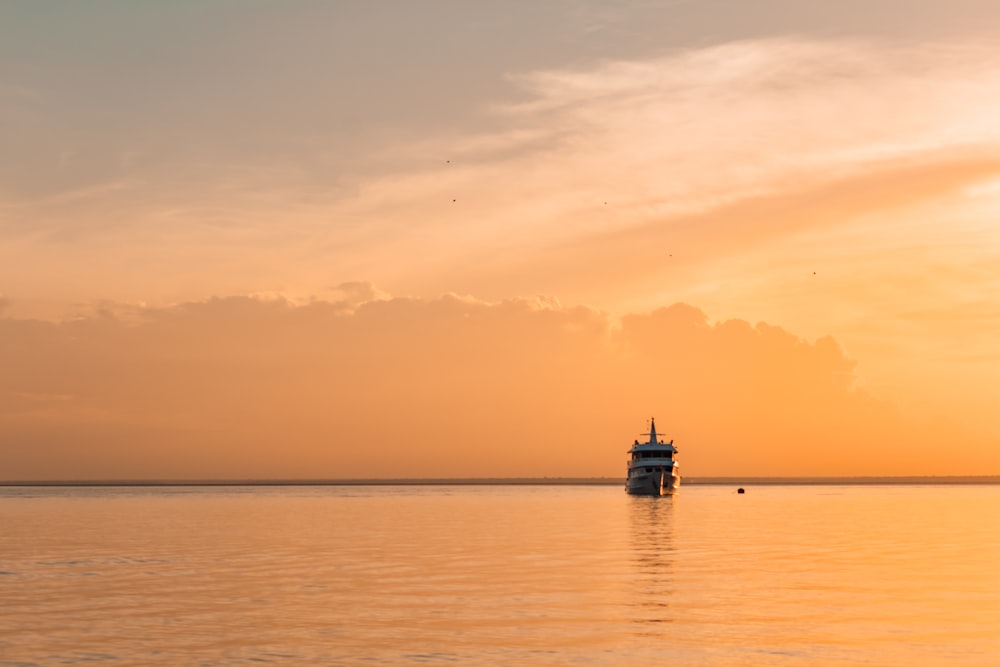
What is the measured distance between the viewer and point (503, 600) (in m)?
42.9

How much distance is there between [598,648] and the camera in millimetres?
32406

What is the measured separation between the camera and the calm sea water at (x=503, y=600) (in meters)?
31.9

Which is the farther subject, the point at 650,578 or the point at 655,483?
the point at 655,483

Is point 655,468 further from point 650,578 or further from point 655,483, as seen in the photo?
point 650,578

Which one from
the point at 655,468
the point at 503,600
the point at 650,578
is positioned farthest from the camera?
the point at 655,468

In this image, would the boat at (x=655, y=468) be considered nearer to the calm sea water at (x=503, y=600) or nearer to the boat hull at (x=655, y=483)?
the boat hull at (x=655, y=483)

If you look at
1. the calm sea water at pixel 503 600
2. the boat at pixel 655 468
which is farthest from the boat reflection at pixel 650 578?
the boat at pixel 655 468

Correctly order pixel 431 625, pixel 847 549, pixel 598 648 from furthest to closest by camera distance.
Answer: pixel 847 549 < pixel 431 625 < pixel 598 648

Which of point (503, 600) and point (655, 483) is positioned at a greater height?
point (655, 483)

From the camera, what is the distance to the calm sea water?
1257 inches

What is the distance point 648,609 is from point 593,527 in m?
57.6

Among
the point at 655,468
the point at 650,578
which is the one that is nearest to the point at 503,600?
the point at 650,578

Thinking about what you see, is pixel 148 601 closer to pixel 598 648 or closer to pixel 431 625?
pixel 431 625

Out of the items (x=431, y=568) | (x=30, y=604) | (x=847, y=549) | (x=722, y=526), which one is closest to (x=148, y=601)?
(x=30, y=604)
